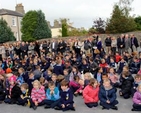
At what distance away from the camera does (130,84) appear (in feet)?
30.9

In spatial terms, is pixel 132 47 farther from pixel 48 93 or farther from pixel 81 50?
pixel 48 93

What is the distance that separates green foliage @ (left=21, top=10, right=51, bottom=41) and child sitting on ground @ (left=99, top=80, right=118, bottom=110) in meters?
26.1

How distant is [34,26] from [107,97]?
26795 millimetres

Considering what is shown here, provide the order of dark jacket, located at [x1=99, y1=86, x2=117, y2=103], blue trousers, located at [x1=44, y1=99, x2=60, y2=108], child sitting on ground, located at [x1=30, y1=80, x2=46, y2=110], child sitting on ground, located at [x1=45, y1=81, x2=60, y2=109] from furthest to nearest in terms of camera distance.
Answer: child sitting on ground, located at [x1=30, y1=80, x2=46, y2=110] → child sitting on ground, located at [x1=45, y1=81, x2=60, y2=109] → blue trousers, located at [x1=44, y1=99, x2=60, y2=108] → dark jacket, located at [x1=99, y1=86, x2=117, y2=103]

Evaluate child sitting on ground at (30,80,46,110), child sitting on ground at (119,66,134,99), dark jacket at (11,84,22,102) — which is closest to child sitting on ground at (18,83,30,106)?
dark jacket at (11,84,22,102)

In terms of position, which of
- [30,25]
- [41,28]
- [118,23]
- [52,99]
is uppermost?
[30,25]

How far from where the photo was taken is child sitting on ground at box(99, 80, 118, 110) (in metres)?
8.15

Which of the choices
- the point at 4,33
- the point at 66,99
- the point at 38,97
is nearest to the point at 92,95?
the point at 66,99

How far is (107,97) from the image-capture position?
8.23m

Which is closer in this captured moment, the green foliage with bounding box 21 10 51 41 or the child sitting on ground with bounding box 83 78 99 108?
the child sitting on ground with bounding box 83 78 99 108

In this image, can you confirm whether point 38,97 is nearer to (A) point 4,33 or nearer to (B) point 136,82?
(B) point 136,82

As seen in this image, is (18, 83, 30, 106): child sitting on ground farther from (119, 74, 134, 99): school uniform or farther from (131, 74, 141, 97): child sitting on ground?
(131, 74, 141, 97): child sitting on ground

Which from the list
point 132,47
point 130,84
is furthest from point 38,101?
point 132,47

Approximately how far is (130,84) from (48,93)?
9.79ft
